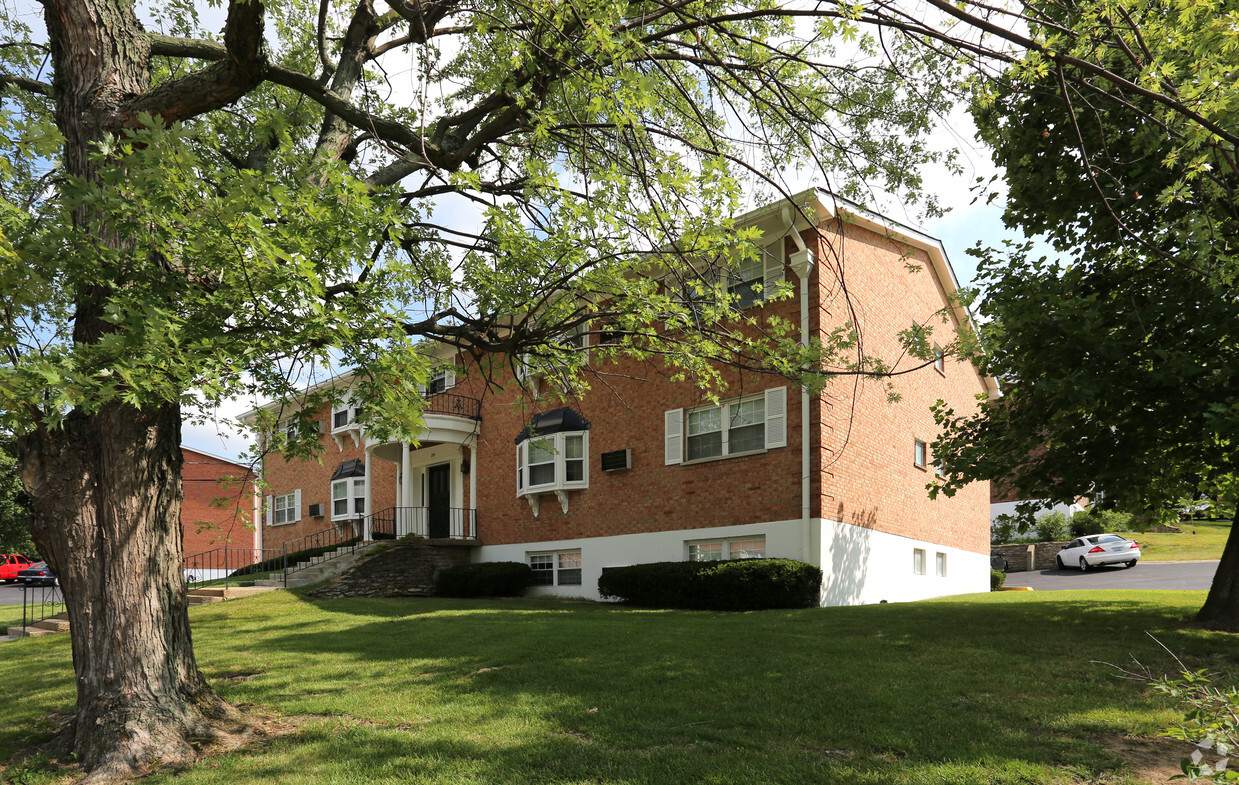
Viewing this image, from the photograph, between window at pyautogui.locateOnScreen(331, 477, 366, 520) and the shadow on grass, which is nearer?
the shadow on grass

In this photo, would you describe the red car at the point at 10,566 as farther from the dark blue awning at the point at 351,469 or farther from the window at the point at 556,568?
the window at the point at 556,568

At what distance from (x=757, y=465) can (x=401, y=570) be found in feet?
33.0

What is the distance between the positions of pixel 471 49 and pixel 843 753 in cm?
942

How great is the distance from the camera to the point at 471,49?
1041cm

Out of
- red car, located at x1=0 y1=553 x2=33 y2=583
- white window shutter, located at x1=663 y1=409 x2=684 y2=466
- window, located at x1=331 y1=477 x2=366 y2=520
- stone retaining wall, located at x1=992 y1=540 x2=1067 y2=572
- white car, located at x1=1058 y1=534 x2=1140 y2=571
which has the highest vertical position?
white window shutter, located at x1=663 y1=409 x2=684 y2=466

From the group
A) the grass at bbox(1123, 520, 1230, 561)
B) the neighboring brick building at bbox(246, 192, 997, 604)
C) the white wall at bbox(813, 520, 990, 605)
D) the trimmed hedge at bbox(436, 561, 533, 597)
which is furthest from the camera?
the grass at bbox(1123, 520, 1230, 561)

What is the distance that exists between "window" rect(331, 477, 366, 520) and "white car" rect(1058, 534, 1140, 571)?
25.1 m

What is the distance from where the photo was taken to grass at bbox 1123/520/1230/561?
96.5ft

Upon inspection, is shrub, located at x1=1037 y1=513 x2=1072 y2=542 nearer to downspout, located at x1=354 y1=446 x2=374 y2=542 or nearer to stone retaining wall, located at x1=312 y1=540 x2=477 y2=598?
stone retaining wall, located at x1=312 y1=540 x2=477 y2=598

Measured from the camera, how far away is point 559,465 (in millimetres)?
18594

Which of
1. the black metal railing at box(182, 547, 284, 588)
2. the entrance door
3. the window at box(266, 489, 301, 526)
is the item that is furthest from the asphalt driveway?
the black metal railing at box(182, 547, 284, 588)

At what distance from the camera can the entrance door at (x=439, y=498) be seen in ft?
75.3

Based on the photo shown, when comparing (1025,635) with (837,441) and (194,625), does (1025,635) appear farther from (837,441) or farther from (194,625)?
(194,625)

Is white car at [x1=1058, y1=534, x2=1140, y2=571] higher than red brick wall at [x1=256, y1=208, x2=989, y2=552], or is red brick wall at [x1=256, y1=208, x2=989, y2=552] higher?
red brick wall at [x1=256, y1=208, x2=989, y2=552]
